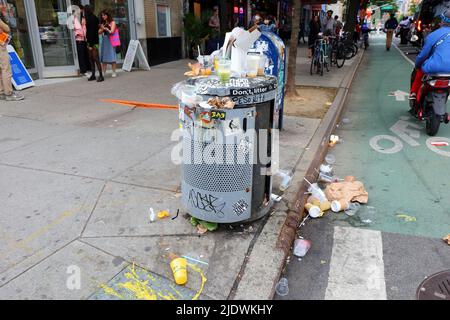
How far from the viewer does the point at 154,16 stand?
546 inches

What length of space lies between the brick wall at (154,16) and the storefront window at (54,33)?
11.0 ft

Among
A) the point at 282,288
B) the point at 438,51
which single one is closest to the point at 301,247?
the point at 282,288

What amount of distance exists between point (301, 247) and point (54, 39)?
10069 mm

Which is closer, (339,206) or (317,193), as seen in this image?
(339,206)

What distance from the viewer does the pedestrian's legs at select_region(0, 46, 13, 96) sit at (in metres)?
7.75

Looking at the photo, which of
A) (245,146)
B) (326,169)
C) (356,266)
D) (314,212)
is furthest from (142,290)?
(326,169)

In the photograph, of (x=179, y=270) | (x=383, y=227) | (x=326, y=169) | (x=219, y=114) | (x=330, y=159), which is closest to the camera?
(x=179, y=270)

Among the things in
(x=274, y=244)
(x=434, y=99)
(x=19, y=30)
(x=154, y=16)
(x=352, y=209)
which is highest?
(x=154, y=16)

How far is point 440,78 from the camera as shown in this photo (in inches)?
244

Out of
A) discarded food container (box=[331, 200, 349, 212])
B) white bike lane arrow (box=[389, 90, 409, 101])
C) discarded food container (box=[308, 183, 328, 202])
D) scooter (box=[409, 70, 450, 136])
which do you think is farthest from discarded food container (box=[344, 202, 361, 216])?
white bike lane arrow (box=[389, 90, 409, 101])

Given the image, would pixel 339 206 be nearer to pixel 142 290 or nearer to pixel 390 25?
pixel 142 290

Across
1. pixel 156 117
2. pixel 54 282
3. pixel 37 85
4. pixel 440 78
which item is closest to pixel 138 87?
pixel 37 85

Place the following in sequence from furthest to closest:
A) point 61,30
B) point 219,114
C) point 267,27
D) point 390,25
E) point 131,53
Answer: point 390,25
point 131,53
point 61,30
point 267,27
point 219,114

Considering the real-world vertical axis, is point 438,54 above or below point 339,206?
above
